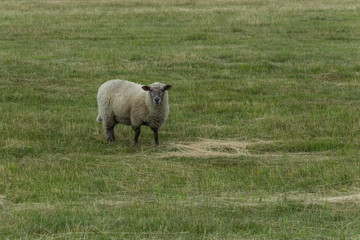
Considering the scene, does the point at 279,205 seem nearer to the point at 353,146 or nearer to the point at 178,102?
the point at 353,146

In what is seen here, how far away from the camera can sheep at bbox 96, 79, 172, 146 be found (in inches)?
431

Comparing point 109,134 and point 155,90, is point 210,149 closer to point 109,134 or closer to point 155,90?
point 155,90

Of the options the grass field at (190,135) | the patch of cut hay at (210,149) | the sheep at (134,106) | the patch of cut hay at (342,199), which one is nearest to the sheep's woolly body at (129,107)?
the sheep at (134,106)

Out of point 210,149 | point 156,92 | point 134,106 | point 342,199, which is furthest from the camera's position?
point 134,106

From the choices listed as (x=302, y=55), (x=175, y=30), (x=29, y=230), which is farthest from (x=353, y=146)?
(x=175, y=30)

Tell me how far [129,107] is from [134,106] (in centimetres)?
13

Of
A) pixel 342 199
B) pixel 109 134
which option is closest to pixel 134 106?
pixel 109 134

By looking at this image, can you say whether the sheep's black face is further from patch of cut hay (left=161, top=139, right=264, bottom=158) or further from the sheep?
patch of cut hay (left=161, top=139, right=264, bottom=158)

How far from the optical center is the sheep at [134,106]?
10.9 meters

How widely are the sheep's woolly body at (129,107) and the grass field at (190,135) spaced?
418 mm

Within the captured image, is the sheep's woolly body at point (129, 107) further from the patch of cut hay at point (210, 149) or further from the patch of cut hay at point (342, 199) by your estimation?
the patch of cut hay at point (342, 199)

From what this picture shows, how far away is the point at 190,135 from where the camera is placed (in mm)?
11648

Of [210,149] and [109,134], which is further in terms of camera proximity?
[109,134]

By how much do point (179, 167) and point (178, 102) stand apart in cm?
521
